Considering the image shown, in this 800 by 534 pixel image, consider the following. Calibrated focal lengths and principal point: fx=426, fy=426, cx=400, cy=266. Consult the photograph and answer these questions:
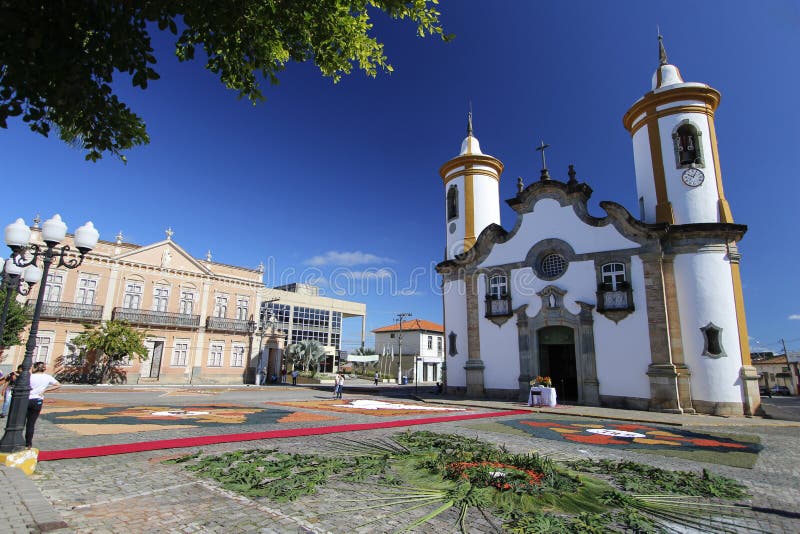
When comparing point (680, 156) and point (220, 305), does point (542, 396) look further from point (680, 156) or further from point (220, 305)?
point (220, 305)

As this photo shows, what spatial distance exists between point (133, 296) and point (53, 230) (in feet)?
91.8

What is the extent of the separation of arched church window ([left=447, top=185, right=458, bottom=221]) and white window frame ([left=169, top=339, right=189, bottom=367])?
74.5 ft

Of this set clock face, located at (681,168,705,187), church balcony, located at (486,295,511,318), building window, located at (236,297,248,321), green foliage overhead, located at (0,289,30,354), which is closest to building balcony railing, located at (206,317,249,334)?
building window, located at (236,297,248,321)

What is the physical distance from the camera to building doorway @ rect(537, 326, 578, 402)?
2077cm

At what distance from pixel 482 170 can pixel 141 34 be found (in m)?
24.2

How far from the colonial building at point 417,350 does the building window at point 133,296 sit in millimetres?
29289

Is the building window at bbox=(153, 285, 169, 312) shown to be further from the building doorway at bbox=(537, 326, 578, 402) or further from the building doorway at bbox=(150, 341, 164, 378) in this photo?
the building doorway at bbox=(537, 326, 578, 402)

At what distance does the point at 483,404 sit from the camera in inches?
734

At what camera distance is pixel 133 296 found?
31.5 metres

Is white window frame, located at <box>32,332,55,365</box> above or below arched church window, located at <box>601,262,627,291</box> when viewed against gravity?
below

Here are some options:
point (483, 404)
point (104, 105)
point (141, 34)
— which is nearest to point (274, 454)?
point (104, 105)

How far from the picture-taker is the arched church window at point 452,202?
27.0m

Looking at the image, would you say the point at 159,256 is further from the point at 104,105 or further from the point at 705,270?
the point at 705,270

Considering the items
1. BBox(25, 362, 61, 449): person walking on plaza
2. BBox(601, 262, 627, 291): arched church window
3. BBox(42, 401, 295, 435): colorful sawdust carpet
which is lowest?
BBox(42, 401, 295, 435): colorful sawdust carpet
